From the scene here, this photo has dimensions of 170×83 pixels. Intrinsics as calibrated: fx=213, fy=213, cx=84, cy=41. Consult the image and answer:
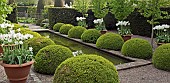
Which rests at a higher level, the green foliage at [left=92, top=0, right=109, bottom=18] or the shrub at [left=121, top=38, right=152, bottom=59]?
the green foliage at [left=92, top=0, right=109, bottom=18]

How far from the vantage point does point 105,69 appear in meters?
3.78

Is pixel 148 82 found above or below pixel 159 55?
below

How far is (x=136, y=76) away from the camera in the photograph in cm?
534

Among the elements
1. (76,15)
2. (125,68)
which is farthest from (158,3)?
(76,15)

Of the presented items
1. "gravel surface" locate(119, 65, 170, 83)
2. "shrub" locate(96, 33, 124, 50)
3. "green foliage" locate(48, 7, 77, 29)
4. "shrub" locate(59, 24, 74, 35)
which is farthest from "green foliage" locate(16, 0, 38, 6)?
"gravel surface" locate(119, 65, 170, 83)

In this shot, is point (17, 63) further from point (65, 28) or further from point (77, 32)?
point (65, 28)

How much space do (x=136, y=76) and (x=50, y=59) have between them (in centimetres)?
222

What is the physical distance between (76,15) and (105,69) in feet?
39.4

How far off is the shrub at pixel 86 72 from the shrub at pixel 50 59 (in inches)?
61.9

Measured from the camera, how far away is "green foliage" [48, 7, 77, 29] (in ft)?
51.1

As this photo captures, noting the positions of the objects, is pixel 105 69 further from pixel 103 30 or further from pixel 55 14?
pixel 55 14

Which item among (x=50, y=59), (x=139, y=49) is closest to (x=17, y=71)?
(x=50, y=59)

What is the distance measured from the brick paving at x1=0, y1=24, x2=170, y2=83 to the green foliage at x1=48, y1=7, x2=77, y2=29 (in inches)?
399

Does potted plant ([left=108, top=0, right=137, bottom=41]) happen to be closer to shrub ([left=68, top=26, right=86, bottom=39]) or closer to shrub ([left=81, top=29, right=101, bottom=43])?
shrub ([left=81, top=29, right=101, bottom=43])
